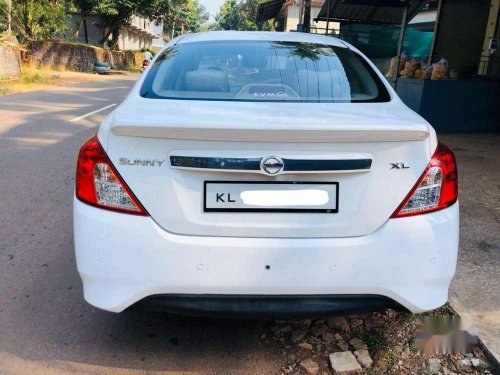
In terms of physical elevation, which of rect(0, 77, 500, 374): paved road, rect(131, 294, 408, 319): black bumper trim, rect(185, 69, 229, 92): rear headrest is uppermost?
rect(185, 69, 229, 92): rear headrest

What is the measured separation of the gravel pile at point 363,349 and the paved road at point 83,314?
119mm

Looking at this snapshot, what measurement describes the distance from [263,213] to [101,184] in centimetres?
73

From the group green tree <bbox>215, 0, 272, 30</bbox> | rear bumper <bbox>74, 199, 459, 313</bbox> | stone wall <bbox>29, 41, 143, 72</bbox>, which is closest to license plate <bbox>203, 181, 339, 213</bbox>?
rear bumper <bbox>74, 199, 459, 313</bbox>

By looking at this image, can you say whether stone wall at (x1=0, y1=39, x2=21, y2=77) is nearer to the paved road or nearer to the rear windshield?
the paved road

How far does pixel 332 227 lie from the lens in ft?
7.11

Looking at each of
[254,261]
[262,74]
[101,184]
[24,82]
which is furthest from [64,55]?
[254,261]

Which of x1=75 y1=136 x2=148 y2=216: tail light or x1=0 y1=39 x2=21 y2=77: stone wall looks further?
x1=0 y1=39 x2=21 y2=77: stone wall

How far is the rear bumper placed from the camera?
7.02ft

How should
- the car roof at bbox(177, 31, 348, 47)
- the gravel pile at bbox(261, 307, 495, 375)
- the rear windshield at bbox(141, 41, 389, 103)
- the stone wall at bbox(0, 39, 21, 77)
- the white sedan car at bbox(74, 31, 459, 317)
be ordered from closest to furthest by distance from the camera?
the white sedan car at bbox(74, 31, 459, 317) → the gravel pile at bbox(261, 307, 495, 375) → the rear windshield at bbox(141, 41, 389, 103) → the car roof at bbox(177, 31, 348, 47) → the stone wall at bbox(0, 39, 21, 77)

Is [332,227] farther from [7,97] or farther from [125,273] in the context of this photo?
[7,97]

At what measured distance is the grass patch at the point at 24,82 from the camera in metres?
16.9

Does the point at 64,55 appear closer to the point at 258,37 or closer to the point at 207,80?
the point at 258,37

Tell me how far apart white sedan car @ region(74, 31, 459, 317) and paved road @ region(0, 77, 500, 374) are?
1.60 ft

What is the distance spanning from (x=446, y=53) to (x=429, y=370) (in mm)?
12330
